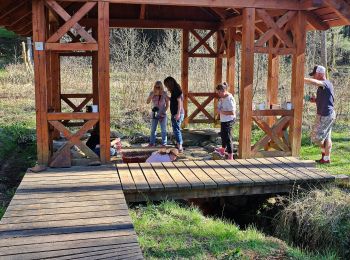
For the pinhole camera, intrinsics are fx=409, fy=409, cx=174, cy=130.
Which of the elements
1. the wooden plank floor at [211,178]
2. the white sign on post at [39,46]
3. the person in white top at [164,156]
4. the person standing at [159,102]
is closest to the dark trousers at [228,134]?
the wooden plank floor at [211,178]

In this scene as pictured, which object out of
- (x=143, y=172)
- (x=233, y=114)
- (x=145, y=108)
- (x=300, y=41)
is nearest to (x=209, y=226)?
(x=143, y=172)

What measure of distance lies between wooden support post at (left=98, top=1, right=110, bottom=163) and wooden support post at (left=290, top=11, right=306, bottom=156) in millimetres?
3531

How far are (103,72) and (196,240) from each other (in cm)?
345

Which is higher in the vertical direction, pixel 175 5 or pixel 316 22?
pixel 175 5

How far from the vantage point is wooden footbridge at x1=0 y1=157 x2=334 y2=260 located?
3.79m

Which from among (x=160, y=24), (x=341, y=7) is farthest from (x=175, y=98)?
(x=341, y=7)

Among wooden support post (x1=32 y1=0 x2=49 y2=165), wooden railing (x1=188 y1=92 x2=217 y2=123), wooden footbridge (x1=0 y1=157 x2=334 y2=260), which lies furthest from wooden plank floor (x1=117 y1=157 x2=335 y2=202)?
wooden railing (x1=188 y1=92 x2=217 y2=123)

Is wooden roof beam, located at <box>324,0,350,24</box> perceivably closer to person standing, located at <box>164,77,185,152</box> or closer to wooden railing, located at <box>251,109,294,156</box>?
wooden railing, located at <box>251,109,294,156</box>

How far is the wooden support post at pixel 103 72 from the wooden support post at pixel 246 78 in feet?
8.15

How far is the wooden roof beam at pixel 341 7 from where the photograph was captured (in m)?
6.97

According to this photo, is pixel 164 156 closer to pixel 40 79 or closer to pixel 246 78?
pixel 246 78

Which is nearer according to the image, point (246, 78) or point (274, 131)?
point (246, 78)

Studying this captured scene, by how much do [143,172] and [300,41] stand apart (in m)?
3.86

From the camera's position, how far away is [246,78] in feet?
24.6
